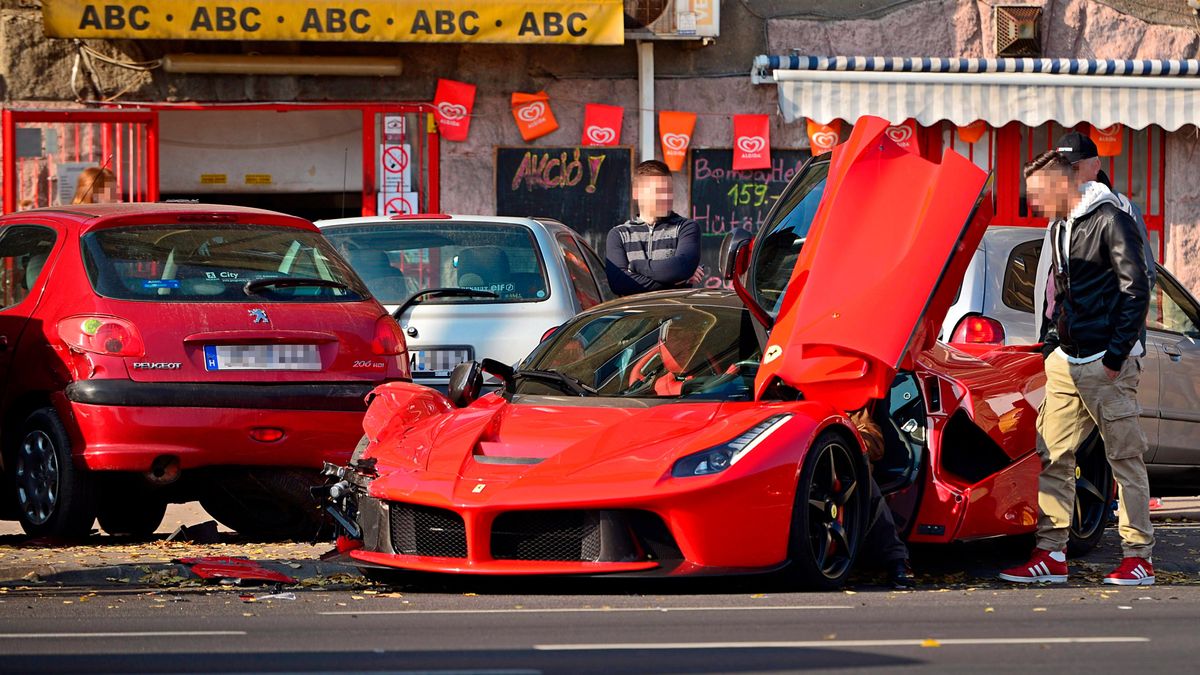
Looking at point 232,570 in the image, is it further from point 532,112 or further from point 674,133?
point 674,133

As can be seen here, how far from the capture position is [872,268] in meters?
7.82

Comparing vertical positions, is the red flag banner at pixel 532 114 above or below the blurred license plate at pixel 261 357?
above

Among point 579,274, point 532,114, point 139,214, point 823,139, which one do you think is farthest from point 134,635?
point 823,139

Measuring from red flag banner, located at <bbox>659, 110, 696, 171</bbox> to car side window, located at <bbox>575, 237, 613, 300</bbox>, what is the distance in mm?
5368

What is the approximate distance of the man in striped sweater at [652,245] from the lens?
1134 centimetres

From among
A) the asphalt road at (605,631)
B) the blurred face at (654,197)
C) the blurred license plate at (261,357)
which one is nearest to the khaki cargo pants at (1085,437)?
the asphalt road at (605,631)

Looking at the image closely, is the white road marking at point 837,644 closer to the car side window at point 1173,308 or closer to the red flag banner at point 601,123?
the car side window at point 1173,308

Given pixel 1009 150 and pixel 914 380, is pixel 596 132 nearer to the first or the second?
pixel 1009 150

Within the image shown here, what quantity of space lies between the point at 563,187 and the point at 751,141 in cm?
176

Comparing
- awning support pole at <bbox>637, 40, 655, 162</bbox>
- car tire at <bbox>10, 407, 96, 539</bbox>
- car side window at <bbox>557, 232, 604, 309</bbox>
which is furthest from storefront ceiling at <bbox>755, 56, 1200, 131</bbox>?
car tire at <bbox>10, 407, 96, 539</bbox>

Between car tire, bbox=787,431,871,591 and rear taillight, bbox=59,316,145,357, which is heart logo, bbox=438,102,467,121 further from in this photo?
car tire, bbox=787,431,871,591

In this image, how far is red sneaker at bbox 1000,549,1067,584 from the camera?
26.4 ft

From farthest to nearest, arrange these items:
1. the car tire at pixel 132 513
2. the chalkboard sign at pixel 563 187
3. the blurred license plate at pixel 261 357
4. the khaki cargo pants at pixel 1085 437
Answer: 1. the chalkboard sign at pixel 563 187
2. the car tire at pixel 132 513
3. the blurred license plate at pixel 261 357
4. the khaki cargo pants at pixel 1085 437

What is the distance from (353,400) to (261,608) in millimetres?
2401
